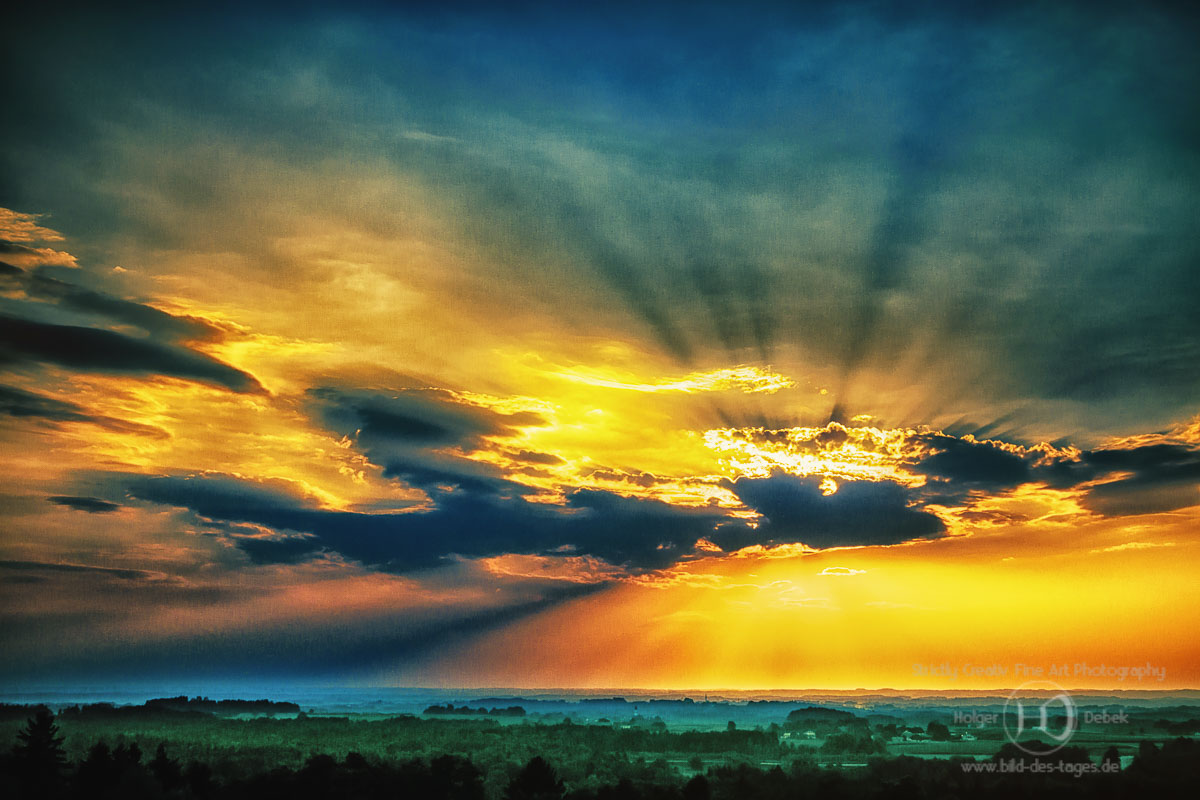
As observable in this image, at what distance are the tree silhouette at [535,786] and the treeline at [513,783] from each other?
0.29 feet

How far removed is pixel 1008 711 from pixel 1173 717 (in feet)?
124

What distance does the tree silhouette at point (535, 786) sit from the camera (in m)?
75.7

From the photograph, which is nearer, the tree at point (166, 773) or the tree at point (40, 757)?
the tree at point (40, 757)

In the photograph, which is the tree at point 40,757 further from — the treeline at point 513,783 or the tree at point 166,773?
the tree at point 166,773

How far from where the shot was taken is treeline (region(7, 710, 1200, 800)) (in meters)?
70.3

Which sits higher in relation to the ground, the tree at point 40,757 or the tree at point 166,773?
the tree at point 40,757

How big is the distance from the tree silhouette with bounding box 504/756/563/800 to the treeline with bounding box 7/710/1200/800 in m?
0.09

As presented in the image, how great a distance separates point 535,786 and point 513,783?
4569 millimetres

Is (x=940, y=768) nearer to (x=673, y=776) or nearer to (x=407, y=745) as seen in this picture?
(x=673, y=776)

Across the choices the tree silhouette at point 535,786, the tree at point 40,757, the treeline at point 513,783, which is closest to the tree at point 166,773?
the treeline at point 513,783

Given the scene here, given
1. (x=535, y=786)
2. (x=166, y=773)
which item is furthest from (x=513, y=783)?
(x=166, y=773)

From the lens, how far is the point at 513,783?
81.4m

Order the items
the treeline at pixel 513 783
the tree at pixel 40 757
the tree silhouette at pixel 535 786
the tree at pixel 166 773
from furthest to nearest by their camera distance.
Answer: the tree at pixel 166 773, the tree silhouette at pixel 535 786, the tree at pixel 40 757, the treeline at pixel 513 783

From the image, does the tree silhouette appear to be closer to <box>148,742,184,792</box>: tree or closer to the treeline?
the treeline
